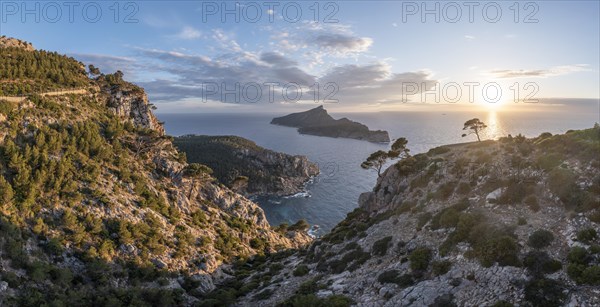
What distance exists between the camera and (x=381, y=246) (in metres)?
39.8

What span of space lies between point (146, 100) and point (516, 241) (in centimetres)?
10508

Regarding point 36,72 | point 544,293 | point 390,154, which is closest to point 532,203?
point 544,293

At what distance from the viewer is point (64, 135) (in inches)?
2382

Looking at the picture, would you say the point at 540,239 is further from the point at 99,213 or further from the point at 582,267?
the point at 99,213

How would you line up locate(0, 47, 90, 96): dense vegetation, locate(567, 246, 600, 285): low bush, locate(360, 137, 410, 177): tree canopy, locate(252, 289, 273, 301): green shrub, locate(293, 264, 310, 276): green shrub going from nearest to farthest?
locate(567, 246, 600, 285): low bush → locate(252, 289, 273, 301): green shrub → locate(293, 264, 310, 276): green shrub → locate(360, 137, 410, 177): tree canopy → locate(0, 47, 90, 96): dense vegetation

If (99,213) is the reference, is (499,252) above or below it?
above

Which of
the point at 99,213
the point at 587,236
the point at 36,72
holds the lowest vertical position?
the point at 99,213

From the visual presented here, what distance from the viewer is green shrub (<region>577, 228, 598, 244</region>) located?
83.5 feet

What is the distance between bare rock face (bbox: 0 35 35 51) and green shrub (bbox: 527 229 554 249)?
131871mm

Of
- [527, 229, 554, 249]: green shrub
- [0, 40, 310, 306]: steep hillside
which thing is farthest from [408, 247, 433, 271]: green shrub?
[0, 40, 310, 306]: steep hillside

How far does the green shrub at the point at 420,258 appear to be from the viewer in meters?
31.4

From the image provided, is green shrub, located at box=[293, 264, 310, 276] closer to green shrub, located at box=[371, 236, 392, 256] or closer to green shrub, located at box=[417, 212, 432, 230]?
green shrub, located at box=[371, 236, 392, 256]

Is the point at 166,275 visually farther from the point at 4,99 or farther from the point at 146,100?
the point at 146,100

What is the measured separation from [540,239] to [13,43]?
13736cm
